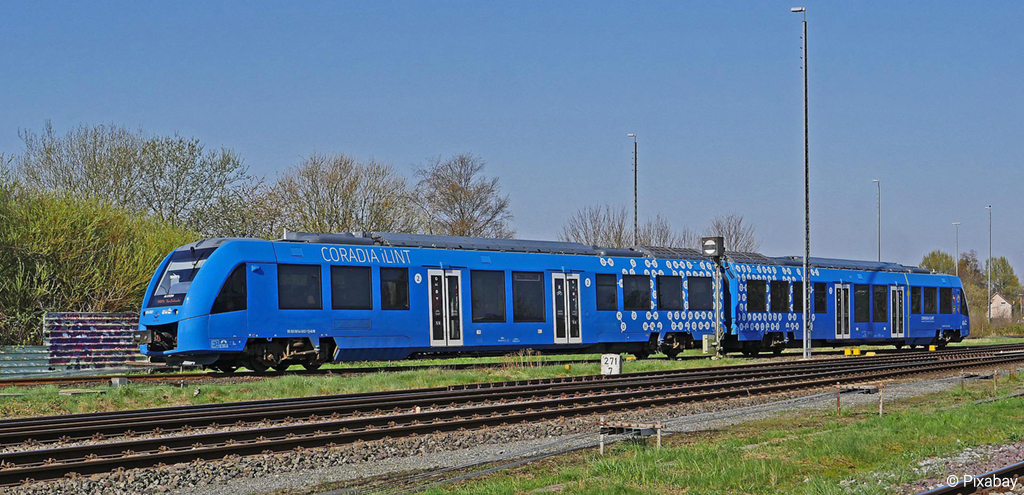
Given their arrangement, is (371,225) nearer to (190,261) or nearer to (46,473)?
(190,261)

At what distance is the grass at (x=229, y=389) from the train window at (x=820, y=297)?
14.1 metres

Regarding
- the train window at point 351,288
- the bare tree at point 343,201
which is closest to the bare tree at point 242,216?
the bare tree at point 343,201

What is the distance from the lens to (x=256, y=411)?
626 inches

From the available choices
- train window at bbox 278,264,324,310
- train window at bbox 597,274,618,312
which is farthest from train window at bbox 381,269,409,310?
train window at bbox 597,274,618,312

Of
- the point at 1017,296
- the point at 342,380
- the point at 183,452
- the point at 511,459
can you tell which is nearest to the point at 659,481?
the point at 511,459

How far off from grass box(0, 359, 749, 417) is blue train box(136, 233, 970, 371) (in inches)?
51.2

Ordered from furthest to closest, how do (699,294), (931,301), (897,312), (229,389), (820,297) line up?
(931,301) → (897,312) → (820,297) → (699,294) → (229,389)

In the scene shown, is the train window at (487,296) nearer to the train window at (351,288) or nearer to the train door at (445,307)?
the train door at (445,307)

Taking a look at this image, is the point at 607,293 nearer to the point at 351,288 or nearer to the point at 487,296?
the point at 487,296

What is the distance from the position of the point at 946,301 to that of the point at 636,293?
18.8 metres

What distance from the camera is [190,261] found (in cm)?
2233

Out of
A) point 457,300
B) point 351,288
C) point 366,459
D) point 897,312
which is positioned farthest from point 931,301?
point 366,459

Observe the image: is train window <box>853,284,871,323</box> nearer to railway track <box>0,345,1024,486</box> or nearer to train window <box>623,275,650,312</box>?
train window <box>623,275,650,312</box>

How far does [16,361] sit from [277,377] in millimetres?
8639
